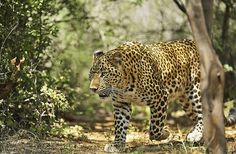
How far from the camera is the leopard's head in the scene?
994cm

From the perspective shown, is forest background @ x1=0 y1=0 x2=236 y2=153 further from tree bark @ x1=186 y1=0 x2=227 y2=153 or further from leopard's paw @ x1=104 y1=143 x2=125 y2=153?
tree bark @ x1=186 y1=0 x2=227 y2=153

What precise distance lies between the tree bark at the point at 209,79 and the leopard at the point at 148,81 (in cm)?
256

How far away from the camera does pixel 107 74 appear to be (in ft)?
33.1

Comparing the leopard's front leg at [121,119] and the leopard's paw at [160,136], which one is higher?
the leopard's front leg at [121,119]

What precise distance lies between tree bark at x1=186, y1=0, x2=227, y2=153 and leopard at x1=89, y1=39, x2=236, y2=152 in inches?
101

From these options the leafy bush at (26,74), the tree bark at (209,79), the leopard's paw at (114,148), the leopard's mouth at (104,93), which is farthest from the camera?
the leafy bush at (26,74)

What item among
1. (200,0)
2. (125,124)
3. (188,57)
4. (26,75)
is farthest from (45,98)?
(200,0)

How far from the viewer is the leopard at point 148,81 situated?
33.3 feet

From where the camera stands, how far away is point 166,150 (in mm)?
9789

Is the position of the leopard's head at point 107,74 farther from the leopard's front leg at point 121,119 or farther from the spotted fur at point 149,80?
the leopard's front leg at point 121,119

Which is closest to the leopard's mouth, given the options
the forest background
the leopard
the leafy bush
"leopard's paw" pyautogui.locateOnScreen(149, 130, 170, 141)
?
the leopard

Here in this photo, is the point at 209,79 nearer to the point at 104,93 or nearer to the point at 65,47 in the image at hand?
the point at 104,93

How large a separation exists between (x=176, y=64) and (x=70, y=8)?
13.2 feet

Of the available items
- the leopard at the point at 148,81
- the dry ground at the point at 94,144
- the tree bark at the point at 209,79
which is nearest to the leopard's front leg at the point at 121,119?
the leopard at the point at 148,81
